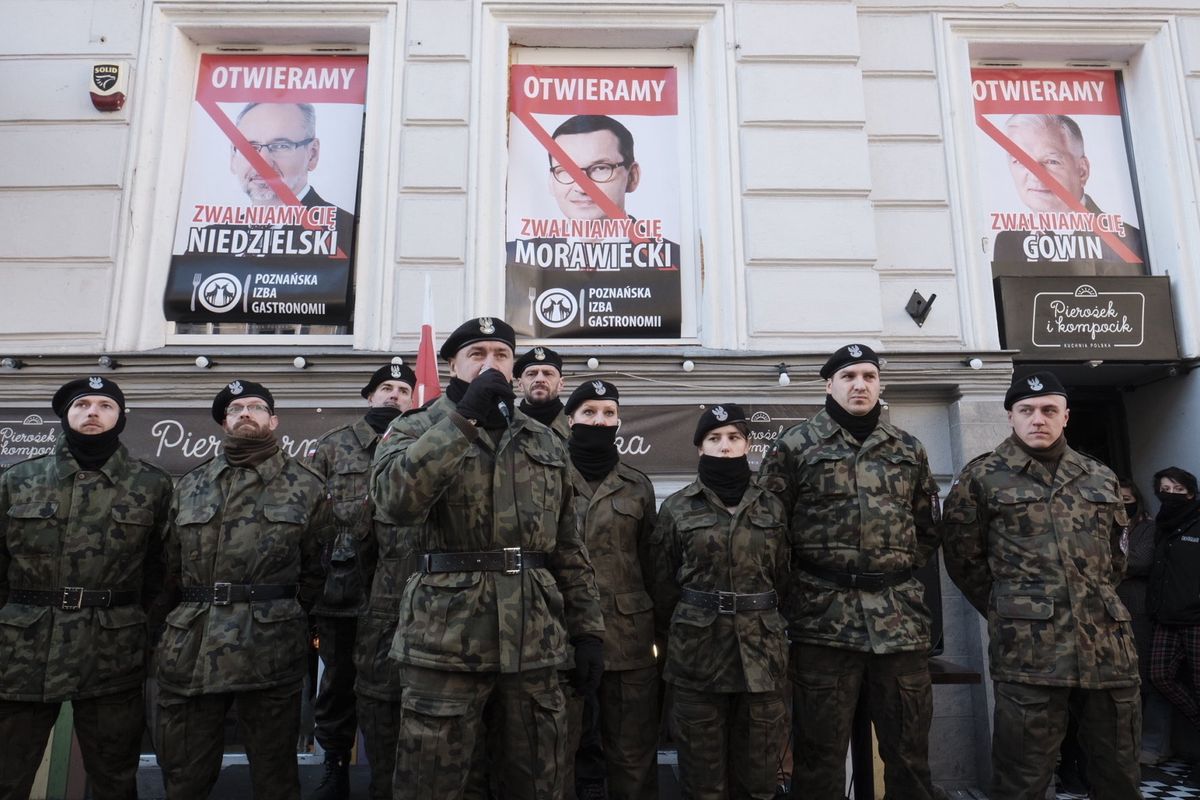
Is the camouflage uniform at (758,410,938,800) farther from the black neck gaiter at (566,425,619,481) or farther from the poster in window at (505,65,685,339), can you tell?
the poster in window at (505,65,685,339)

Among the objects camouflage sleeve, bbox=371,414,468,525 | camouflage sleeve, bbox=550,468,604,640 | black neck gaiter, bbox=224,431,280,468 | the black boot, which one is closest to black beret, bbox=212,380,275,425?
black neck gaiter, bbox=224,431,280,468

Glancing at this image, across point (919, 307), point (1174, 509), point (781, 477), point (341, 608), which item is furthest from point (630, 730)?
point (1174, 509)

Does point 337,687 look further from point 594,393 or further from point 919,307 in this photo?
point 919,307

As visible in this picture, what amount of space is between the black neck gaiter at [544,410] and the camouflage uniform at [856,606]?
1179 mm

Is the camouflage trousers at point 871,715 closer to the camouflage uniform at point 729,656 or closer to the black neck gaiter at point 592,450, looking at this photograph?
the camouflage uniform at point 729,656

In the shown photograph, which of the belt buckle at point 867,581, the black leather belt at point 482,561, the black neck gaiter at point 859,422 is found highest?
the black neck gaiter at point 859,422

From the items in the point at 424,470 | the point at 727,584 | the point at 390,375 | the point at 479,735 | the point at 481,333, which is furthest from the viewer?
the point at 390,375

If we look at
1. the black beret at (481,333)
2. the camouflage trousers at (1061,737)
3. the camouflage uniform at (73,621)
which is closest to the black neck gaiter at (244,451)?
the camouflage uniform at (73,621)

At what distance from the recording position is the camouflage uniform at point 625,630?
3893mm

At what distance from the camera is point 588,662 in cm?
297

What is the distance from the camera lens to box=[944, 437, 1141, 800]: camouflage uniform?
11.7 feet

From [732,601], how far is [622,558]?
2.10 ft

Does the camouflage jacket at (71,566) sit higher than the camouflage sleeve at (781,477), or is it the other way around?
the camouflage sleeve at (781,477)

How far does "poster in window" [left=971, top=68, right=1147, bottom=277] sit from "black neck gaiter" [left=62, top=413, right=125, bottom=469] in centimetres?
641
